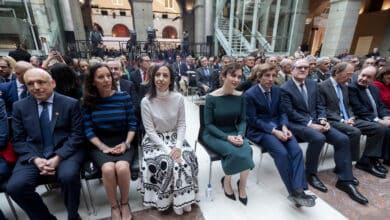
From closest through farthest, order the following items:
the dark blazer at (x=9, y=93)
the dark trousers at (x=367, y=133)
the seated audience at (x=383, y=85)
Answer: the dark blazer at (x=9, y=93) < the dark trousers at (x=367, y=133) < the seated audience at (x=383, y=85)

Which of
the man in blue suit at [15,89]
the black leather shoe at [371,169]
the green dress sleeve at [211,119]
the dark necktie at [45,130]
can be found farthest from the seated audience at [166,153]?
the black leather shoe at [371,169]

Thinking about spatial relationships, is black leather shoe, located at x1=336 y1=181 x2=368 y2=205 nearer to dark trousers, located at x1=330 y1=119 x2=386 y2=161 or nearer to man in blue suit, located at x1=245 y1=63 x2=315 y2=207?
dark trousers, located at x1=330 y1=119 x2=386 y2=161

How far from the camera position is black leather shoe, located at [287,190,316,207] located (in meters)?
1.67

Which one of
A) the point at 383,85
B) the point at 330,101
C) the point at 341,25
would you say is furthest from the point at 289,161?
the point at 341,25

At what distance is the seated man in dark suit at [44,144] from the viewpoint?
1.47 meters

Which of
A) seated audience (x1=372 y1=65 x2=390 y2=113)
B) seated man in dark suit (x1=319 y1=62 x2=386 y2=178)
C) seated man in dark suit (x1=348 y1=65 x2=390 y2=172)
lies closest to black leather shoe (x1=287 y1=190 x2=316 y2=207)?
seated man in dark suit (x1=319 y1=62 x2=386 y2=178)

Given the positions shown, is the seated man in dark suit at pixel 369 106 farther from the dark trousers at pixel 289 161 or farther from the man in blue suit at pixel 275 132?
the dark trousers at pixel 289 161

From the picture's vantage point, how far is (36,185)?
149cm

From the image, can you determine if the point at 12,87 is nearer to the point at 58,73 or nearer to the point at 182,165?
the point at 58,73

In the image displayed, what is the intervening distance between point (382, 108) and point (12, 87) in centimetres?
477

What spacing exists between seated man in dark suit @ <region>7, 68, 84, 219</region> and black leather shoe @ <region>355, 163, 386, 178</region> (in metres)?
3.27

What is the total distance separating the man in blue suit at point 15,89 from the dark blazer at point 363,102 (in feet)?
13.6

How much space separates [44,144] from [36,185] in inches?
13.3

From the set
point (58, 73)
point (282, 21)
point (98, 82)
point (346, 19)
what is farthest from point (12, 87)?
point (282, 21)
